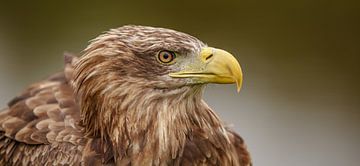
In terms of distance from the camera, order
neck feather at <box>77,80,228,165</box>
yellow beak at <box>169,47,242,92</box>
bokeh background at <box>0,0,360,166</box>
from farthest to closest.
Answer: bokeh background at <box>0,0,360,166</box>
neck feather at <box>77,80,228,165</box>
yellow beak at <box>169,47,242,92</box>

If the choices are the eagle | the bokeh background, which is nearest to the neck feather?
the eagle

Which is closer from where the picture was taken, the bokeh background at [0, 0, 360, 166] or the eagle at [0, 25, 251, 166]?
the eagle at [0, 25, 251, 166]

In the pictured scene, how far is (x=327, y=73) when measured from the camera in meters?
10.5

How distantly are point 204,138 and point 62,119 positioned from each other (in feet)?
2.63

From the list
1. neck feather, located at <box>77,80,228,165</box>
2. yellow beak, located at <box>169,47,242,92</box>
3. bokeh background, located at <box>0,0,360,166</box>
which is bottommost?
bokeh background, located at <box>0,0,360,166</box>

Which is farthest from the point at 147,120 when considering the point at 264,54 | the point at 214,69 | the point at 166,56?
the point at 264,54

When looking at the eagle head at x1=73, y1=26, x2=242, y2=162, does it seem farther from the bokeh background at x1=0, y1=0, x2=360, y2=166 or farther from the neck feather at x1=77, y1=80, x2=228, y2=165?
the bokeh background at x1=0, y1=0, x2=360, y2=166

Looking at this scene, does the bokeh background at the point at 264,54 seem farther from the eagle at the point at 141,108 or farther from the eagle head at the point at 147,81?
the eagle head at the point at 147,81

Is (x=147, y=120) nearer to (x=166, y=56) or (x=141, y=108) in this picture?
(x=141, y=108)

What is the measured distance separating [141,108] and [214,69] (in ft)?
1.46

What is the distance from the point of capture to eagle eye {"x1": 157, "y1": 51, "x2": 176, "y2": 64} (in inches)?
200

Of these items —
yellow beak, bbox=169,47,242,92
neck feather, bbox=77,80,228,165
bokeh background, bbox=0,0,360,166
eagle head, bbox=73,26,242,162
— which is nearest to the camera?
yellow beak, bbox=169,47,242,92

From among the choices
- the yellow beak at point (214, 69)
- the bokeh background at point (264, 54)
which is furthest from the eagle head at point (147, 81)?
the bokeh background at point (264, 54)

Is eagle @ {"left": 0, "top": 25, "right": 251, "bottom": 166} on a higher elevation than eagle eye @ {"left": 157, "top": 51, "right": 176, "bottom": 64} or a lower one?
lower
